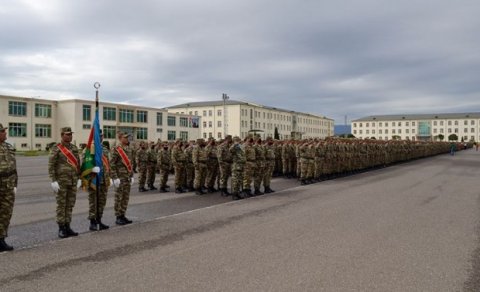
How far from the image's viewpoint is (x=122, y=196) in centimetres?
873

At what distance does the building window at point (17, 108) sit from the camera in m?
56.3

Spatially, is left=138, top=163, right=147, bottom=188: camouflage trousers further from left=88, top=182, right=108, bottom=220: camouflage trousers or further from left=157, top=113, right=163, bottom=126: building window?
left=157, top=113, right=163, bottom=126: building window

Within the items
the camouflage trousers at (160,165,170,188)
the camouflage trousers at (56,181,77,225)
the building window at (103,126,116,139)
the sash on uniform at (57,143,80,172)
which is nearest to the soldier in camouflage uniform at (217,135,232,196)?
the camouflage trousers at (160,165,170,188)

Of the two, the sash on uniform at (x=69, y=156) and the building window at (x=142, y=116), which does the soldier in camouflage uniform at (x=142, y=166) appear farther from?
the building window at (x=142, y=116)

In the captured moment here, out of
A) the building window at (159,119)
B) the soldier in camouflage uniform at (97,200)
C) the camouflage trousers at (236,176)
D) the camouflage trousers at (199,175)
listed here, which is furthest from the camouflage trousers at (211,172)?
the building window at (159,119)

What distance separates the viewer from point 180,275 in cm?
525

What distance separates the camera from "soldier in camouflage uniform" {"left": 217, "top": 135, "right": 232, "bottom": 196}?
13.4m

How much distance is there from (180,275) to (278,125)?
4621 inches

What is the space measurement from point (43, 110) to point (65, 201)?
59.9m

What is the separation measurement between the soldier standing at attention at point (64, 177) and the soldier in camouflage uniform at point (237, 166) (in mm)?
5596

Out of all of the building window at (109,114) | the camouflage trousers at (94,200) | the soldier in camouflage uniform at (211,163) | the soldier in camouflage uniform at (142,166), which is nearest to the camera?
the camouflage trousers at (94,200)

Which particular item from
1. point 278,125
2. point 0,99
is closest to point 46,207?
point 0,99

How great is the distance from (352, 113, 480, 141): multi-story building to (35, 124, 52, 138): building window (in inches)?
4518

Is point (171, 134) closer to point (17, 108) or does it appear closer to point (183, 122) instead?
point (183, 122)
